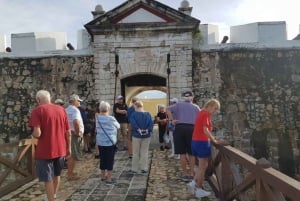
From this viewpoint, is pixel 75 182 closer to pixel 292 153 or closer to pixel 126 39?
pixel 126 39

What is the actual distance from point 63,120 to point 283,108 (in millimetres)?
6988

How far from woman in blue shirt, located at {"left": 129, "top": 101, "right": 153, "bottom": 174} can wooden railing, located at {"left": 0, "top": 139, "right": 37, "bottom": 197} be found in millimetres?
1786

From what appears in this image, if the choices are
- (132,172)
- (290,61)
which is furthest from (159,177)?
(290,61)

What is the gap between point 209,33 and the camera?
35.5ft

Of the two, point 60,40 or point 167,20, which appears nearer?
point 167,20

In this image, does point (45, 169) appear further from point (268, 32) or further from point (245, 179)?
point (268, 32)

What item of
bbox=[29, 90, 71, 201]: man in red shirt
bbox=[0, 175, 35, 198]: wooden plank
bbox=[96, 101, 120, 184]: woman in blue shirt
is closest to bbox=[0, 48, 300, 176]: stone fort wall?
bbox=[0, 175, 35, 198]: wooden plank

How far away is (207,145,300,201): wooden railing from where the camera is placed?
2960 millimetres

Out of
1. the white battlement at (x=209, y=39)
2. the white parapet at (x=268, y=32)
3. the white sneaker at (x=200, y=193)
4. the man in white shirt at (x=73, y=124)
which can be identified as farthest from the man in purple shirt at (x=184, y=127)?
the white parapet at (x=268, y=32)

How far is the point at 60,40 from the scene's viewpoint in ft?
36.6

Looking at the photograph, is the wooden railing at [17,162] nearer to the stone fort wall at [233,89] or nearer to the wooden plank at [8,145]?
the wooden plank at [8,145]

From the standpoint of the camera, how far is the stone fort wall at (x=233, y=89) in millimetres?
10023

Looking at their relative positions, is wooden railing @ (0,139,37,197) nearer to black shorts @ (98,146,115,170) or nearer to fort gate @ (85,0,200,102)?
black shorts @ (98,146,115,170)

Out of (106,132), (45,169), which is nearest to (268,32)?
(106,132)
